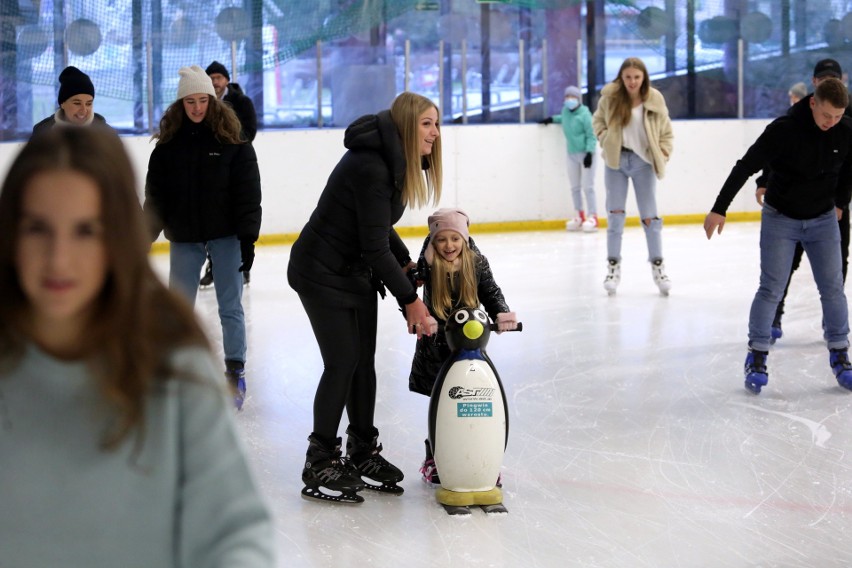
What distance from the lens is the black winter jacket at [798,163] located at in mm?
4926

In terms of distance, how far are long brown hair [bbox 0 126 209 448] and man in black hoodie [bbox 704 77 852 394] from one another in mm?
4052

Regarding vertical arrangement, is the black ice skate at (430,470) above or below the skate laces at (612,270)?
below

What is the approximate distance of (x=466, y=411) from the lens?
365 centimetres

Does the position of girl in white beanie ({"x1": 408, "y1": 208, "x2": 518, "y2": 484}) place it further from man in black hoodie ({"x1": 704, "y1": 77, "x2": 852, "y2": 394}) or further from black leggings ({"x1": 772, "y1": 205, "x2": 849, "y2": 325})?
black leggings ({"x1": 772, "y1": 205, "x2": 849, "y2": 325})

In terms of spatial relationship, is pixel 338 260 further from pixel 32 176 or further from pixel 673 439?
pixel 32 176

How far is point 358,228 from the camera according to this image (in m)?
3.72

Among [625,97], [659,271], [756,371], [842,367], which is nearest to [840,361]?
[842,367]

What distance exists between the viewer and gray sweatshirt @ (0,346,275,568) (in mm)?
1126

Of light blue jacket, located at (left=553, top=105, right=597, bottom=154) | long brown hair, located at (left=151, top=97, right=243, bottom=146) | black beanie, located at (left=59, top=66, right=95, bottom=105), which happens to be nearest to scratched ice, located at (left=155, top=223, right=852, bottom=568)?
long brown hair, located at (left=151, top=97, right=243, bottom=146)

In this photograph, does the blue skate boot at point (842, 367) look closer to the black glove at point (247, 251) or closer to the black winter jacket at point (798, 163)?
the black winter jacket at point (798, 163)

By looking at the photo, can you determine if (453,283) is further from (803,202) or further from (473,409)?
(803,202)

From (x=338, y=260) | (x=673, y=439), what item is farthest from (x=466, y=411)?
(x=673, y=439)

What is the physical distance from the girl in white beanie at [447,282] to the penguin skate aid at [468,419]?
7.1 inches

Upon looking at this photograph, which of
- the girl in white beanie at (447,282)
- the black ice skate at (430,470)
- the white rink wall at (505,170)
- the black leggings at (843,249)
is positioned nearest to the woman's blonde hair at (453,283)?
the girl in white beanie at (447,282)
